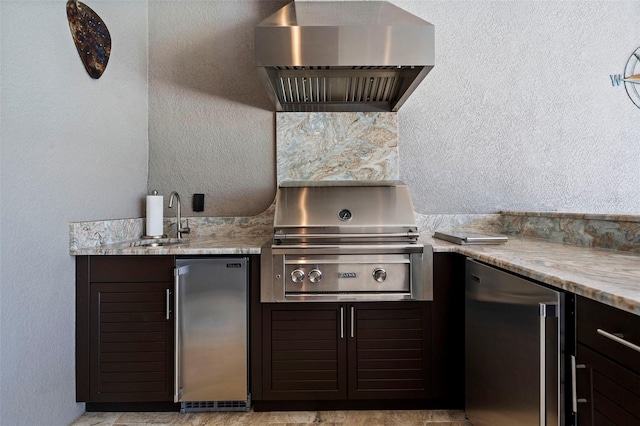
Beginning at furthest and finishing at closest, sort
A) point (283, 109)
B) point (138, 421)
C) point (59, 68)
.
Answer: point (283, 109) → point (138, 421) → point (59, 68)

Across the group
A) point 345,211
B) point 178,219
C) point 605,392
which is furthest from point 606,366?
point 178,219

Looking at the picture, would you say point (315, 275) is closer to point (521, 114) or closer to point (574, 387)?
point (574, 387)

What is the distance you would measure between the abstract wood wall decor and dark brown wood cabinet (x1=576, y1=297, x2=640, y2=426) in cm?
233

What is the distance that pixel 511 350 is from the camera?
1371 millimetres

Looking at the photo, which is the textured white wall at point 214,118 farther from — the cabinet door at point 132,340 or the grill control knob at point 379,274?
the grill control knob at point 379,274

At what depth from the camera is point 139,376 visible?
1.90 metres

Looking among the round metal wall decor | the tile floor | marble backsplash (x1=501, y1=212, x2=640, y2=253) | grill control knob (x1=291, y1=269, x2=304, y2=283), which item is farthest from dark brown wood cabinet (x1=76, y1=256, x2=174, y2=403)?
the round metal wall decor

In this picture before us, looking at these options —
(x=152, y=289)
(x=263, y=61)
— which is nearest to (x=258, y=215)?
(x=152, y=289)

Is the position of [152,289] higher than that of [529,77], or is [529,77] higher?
[529,77]

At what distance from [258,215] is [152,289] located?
87 centimetres

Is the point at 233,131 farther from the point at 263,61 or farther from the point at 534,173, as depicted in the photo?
the point at 534,173

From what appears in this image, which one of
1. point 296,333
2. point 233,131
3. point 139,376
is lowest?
point 139,376

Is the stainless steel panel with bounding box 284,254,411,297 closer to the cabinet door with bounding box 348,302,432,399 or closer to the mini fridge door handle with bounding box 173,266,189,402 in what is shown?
the cabinet door with bounding box 348,302,432,399

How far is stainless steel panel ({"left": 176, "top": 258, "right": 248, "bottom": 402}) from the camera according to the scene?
1.89 m
